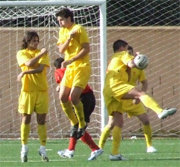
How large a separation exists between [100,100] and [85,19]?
174cm

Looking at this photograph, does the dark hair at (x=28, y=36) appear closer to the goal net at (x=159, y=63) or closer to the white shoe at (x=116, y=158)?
the white shoe at (x=116, y=158)

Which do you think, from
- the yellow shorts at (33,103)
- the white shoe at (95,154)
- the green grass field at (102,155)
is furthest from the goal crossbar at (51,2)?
the white shoe at (95,154)

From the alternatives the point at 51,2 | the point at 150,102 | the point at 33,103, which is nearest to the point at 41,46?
the point at 51,2

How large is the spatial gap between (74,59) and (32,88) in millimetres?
793

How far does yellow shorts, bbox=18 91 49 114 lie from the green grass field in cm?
71

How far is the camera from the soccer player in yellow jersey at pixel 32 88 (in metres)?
12.4

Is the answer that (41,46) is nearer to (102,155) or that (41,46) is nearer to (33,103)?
(102,155)

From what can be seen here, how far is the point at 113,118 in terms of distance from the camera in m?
12.9

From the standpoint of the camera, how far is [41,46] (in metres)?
18.6

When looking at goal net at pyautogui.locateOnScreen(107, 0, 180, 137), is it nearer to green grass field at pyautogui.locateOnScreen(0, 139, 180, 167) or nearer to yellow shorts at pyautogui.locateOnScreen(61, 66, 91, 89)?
green grass field at pyautogui.locateOnScreen(0, 139, 180, 167)

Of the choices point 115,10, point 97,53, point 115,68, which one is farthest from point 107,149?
point 115,10

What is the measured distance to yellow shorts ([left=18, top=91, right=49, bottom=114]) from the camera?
12.5 meters

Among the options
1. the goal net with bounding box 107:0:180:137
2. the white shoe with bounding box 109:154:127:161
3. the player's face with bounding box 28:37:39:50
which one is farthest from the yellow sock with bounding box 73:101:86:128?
the goal net with bounding box 107:0:180:137

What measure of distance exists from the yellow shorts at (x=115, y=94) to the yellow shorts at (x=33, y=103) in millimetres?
879
